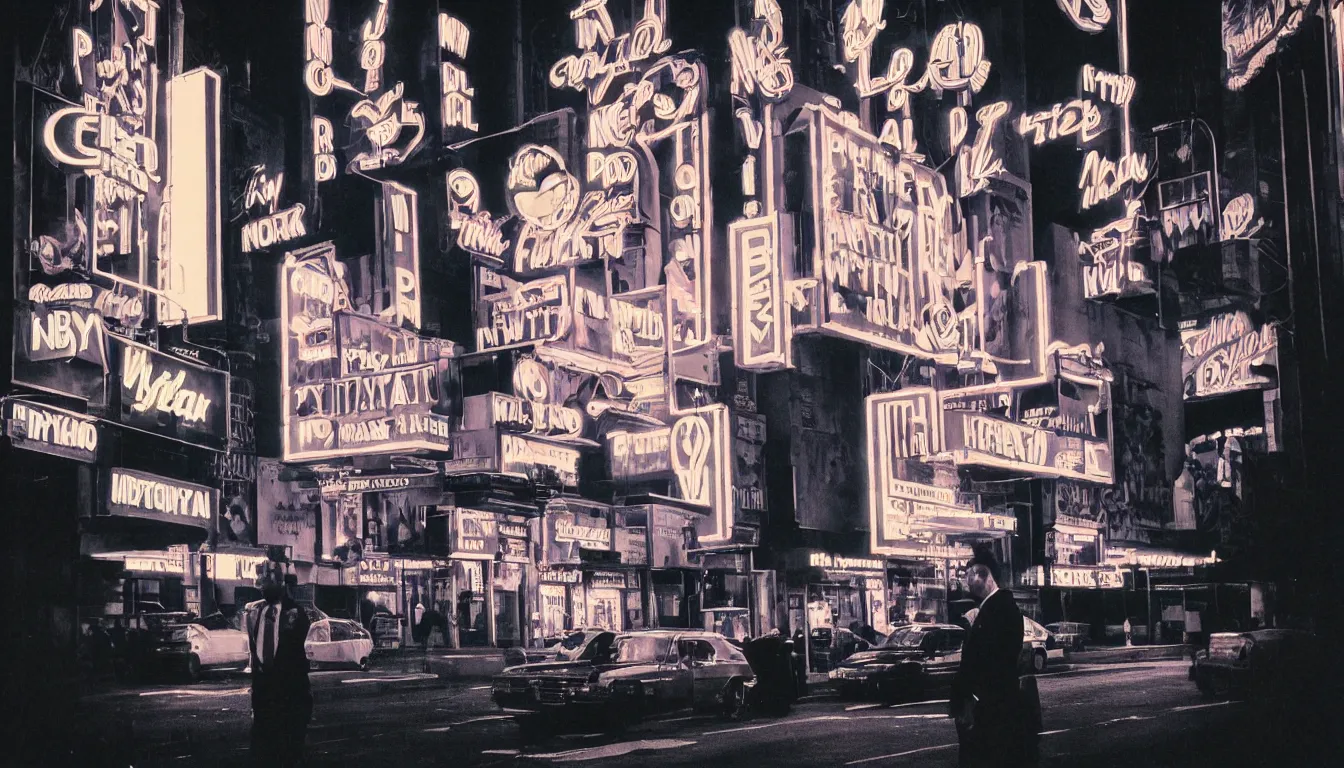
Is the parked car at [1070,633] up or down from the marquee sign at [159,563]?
down

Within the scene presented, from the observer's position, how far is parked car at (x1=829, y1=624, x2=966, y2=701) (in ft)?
91.1

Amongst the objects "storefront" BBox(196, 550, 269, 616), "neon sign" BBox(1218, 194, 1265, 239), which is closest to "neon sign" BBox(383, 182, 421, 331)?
"storefront" BBox(196, 550, 269, 616)

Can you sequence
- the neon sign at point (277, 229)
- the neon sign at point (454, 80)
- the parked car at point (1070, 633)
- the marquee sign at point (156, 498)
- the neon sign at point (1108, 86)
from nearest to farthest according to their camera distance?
the marquee sign at point (156, 498)
the neon sign at point (1108, 86)
the neon sign at point (454, 80)
the neon sign at point (277, 229)
the parked car at point (1070, 633)

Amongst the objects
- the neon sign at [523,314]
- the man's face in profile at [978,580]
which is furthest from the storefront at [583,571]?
the man's face in profile at [978,580]

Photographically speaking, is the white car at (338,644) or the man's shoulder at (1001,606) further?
the white car at (338,644)

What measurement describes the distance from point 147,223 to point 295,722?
1141 centimetres

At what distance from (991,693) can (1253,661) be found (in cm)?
1739

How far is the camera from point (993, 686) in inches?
390

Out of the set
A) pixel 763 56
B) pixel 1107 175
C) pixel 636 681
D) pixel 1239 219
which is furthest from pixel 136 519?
pixel 1107 175

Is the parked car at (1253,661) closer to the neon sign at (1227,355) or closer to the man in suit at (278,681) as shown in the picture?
the neon sign at (1227,355)

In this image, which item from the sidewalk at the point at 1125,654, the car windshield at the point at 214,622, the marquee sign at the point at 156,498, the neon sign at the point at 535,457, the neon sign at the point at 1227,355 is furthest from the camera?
the sidewalk at the point at 1125,654

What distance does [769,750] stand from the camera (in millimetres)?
17828

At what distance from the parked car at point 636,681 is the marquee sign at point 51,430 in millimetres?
7235

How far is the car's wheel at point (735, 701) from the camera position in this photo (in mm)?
23797
